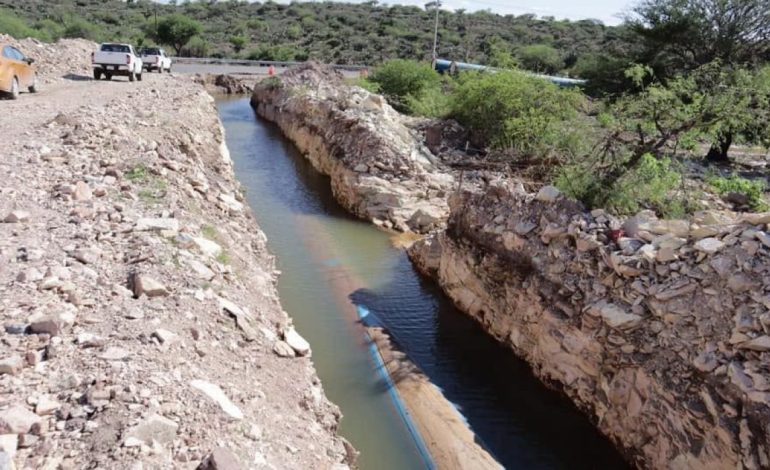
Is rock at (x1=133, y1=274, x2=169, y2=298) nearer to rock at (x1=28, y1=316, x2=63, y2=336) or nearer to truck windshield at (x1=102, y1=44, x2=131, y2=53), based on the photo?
rock at (x1=28, y1=316, x2=63, y2=336)

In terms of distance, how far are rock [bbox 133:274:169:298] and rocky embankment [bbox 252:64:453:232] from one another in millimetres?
11819

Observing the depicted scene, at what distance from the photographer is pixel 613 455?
28.7 feet

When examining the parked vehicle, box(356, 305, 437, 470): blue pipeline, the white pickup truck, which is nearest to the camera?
box(356, 305, 437, 470): blue pipeline

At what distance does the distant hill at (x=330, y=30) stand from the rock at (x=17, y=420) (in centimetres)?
5056

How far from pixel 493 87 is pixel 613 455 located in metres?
16.2

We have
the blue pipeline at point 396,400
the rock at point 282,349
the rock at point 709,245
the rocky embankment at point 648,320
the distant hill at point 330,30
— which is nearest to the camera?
the rocky embankment at point 648,320

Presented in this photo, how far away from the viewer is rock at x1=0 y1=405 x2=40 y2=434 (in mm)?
4332

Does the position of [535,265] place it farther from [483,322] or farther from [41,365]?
[41,365]

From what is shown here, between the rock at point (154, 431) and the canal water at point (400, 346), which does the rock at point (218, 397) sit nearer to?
the rock at point (154, 431)

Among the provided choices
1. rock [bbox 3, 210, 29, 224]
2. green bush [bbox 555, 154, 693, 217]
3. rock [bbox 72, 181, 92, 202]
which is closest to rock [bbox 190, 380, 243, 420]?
rock [bbox 3, 210, 29, 224]

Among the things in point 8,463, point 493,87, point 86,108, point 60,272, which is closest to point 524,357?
point 60,272

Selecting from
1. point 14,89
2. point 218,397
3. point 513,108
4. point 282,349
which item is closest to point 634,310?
point 282,349

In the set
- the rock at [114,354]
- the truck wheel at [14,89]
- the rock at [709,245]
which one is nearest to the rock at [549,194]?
the rock at [709,245]

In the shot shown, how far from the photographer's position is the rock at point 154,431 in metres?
4.51
